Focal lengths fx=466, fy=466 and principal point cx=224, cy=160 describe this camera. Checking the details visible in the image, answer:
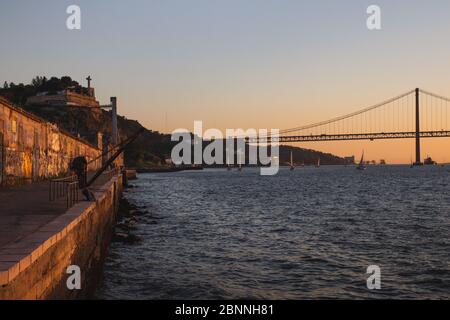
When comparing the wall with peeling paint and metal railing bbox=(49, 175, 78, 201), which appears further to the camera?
the wall with peeling paint

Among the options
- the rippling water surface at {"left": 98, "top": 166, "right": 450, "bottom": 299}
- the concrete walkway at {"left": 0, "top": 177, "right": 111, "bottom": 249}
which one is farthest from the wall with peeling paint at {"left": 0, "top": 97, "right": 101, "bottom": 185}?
the rippling water surface at {"left": 98, "top": 166, "right": 450, "bottom": 299}

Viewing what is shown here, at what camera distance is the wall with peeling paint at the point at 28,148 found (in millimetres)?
17531

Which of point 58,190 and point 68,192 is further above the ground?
point 68,192

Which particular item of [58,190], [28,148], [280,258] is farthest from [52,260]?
[28,148]

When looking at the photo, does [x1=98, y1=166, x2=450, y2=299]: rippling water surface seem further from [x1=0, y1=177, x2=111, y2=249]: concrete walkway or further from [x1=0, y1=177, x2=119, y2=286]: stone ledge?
[x1=0, y1=177, x2=119, y2=286]: stone ledge

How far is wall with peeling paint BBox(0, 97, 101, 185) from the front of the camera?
57.5ft

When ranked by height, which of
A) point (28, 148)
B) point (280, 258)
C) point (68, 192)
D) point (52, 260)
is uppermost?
point (28, 148)

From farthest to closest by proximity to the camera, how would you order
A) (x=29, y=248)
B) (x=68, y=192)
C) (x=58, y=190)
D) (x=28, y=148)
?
1. (x=28, y=148)
2. (x=58, y=190)
3. (x=68, y=192)
4. (x=29, y=248)

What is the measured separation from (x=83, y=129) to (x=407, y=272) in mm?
104876

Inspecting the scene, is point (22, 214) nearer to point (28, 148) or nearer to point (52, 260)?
point (52, 260)

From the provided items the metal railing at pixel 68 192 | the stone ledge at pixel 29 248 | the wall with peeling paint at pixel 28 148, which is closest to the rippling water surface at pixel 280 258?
the metal railing at pixel 68 192

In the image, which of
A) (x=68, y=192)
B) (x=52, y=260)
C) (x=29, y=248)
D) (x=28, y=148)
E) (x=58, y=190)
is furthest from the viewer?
(x=28, y=148)

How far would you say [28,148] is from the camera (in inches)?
835
